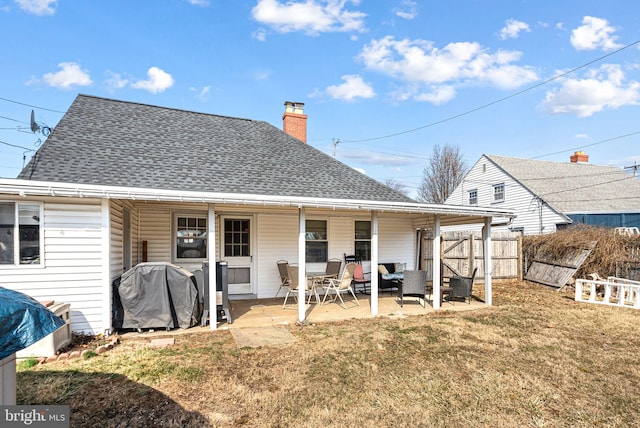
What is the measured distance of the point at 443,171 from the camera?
34.2 meters

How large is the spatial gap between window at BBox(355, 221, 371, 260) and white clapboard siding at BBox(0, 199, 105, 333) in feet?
21.8

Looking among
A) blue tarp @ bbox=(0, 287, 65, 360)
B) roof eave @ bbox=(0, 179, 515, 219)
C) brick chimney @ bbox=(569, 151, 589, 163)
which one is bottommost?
blue tarp @ bbox=(0, 287, 65, 360)

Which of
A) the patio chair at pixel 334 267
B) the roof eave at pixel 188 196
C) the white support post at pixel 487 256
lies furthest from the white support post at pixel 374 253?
the white support post at pixel 487 256

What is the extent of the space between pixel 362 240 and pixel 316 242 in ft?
4.82

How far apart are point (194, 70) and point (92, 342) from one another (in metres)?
11.1

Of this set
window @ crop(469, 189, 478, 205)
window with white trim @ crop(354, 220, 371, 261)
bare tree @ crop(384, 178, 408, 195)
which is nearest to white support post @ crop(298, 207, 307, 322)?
window with white trim @ crop(354, 220, 371, 261)

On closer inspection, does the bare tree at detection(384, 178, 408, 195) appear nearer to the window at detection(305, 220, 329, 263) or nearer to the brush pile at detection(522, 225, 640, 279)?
the brush pile at detection(522, 225, 640, 279)

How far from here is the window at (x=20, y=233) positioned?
533 cm

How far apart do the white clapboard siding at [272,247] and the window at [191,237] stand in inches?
52.1

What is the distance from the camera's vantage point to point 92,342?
5414mm

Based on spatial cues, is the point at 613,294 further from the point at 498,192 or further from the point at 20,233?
the point at 20,233

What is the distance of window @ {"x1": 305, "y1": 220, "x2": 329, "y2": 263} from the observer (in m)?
10.0

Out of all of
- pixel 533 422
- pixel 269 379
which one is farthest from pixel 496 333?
pixel 269 379

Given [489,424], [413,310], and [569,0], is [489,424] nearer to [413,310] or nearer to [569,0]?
[413,310]
